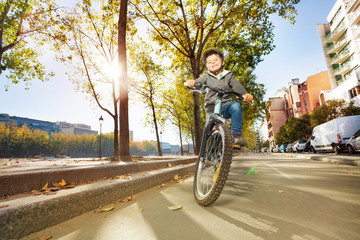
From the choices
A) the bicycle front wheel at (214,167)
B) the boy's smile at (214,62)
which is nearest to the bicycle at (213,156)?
the bicycle front wheel at (214,167)

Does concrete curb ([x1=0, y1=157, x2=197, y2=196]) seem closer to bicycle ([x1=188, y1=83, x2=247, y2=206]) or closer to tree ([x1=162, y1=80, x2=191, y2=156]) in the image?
bicycle ([x1=188, y1=83, x2=247, y2=206])

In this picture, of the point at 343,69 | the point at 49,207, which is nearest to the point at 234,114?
the point at 49,207

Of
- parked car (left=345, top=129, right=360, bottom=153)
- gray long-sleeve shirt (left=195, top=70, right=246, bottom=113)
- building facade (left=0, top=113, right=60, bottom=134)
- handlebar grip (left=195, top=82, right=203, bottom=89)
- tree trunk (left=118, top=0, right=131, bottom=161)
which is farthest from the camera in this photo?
building facade (left=0, top=113, right=60, bottom=134)

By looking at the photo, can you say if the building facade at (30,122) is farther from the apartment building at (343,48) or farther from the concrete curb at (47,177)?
the apartment building at (343,48)

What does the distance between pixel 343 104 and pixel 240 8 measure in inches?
793

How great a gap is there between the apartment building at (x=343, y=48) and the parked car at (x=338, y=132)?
13.4 m

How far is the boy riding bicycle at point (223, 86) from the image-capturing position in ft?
8.64

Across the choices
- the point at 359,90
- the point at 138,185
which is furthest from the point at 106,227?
the point at 359,90

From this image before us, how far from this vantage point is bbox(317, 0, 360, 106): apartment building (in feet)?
88.4

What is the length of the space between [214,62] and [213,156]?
1506 millimetres

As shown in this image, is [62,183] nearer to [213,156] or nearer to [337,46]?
[213,156]

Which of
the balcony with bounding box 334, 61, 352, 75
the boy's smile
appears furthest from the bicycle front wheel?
the balcony with bounding box 334, 61, 352, 75

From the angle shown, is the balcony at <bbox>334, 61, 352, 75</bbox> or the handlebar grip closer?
the handlebar grip

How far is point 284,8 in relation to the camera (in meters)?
11.1
